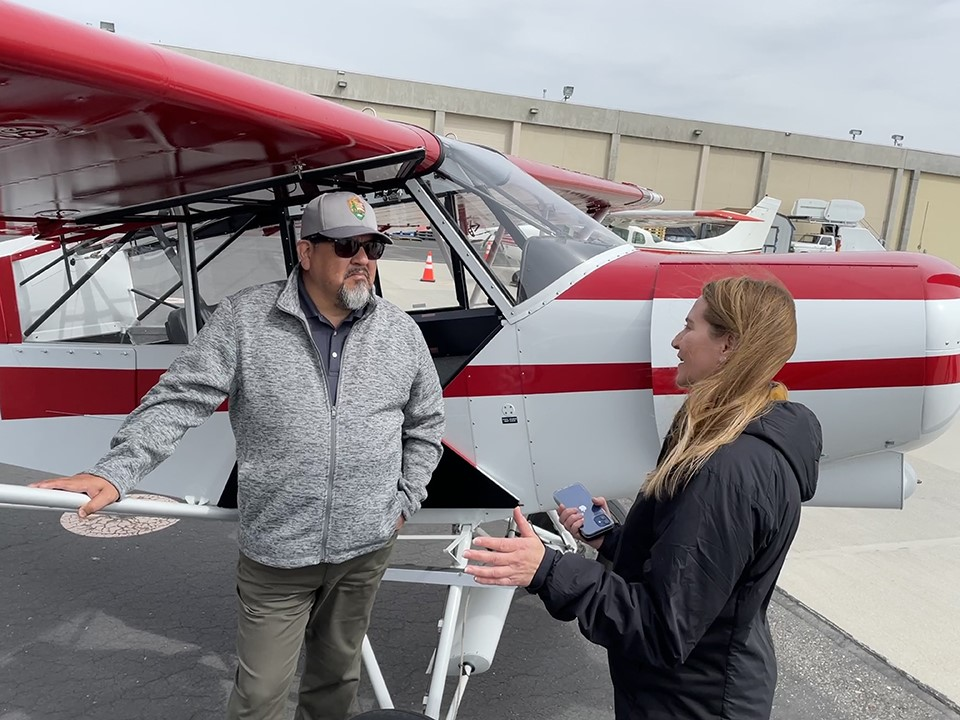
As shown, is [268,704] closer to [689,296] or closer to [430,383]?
[430,383]

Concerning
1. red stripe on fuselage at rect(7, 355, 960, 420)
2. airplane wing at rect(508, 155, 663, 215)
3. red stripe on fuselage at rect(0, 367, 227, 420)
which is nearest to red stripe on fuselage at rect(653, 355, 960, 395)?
red stripe on fuselage at rect(7, 355, 960, 420)

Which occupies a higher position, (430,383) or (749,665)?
(430,383)

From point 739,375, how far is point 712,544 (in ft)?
0.96

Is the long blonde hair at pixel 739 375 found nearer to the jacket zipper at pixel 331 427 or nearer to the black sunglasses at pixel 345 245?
the jacket zipper at pixel 331 427

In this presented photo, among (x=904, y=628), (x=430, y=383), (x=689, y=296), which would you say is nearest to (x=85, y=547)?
(x=430, y=383)

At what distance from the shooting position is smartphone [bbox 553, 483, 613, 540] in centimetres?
169

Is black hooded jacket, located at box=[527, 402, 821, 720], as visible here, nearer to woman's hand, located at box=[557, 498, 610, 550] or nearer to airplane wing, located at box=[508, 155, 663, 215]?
woman's hand, located at box=[557, 498, 610, 550]

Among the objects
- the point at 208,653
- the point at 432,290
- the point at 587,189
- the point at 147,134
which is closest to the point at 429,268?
the point at 432,290

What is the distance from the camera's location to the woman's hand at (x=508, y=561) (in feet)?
4.04

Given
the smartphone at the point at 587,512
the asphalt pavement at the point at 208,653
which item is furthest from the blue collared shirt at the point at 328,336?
the asphalt pavement at the point at 208,653

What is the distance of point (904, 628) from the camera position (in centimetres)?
334

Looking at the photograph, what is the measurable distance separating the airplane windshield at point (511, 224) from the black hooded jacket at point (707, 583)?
1261 millimetres

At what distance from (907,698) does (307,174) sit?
Result: 3.02 meters

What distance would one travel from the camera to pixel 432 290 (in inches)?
122
